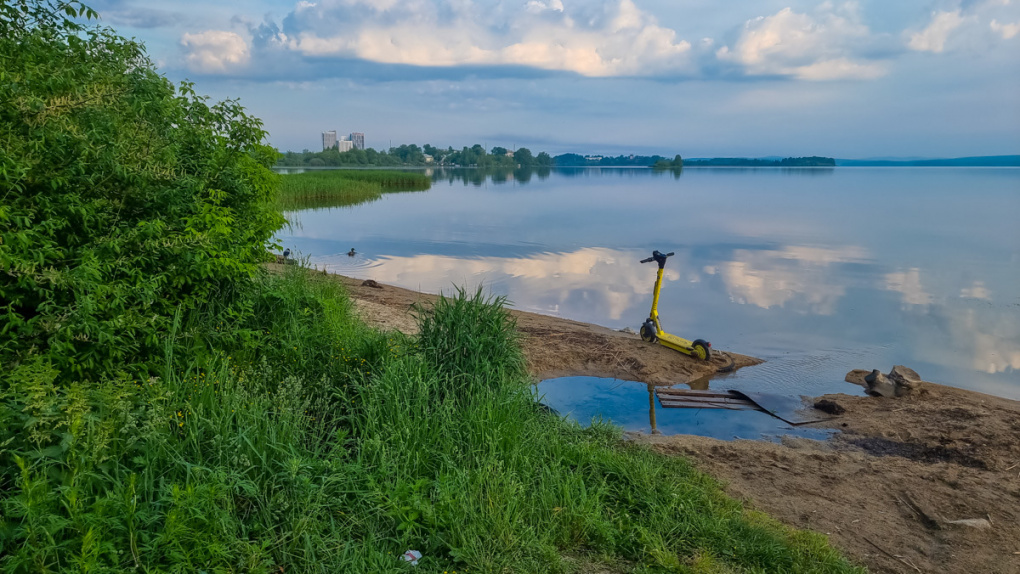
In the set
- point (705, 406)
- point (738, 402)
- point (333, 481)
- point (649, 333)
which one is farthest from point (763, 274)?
point (333, 481)

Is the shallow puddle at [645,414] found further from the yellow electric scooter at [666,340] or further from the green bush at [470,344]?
the green bush at [470,344]

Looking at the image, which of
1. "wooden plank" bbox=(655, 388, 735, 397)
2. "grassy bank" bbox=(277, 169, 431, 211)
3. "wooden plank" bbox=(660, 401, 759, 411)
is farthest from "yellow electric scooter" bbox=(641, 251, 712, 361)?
"grassy bank" bbox=(277, 169, 431, 211)

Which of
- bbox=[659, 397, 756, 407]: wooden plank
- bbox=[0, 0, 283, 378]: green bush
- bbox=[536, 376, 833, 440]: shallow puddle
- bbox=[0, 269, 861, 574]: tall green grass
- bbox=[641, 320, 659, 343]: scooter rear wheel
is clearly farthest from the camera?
bbox=[641, 320, 659, 343]: scooter rear wheel

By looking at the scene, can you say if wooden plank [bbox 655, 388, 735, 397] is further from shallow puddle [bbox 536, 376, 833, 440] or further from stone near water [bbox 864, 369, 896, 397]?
stone near water [bbox 864, 369, 896, 397]

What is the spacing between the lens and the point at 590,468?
4.79 m

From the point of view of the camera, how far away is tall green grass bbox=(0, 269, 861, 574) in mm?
3082

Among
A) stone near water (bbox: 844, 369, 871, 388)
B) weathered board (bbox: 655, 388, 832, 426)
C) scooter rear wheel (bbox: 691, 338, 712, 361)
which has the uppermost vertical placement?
scooter rear wheel (bbox: 691, 338, 712, 361)

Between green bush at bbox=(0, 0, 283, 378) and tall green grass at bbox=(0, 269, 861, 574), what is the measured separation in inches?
13.1

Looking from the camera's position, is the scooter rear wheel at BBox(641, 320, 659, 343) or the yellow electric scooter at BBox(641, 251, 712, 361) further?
the scooter rear wheel at BBox(641, 320, 659, 343)

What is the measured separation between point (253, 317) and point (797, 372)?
8.65 meters

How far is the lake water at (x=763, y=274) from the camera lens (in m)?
11.9

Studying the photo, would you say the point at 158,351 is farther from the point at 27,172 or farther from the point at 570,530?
the point at 570,530

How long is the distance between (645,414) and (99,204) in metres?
6.34

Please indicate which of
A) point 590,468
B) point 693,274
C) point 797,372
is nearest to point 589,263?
point 693,274
